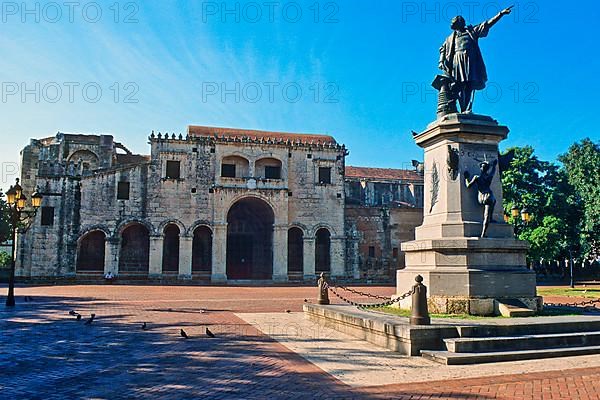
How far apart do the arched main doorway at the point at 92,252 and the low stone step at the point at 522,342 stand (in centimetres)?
3255

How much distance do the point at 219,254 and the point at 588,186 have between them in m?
28.3

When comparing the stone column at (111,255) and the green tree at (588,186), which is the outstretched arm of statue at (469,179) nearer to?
the green tree at (588,186)

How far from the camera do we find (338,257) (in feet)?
127

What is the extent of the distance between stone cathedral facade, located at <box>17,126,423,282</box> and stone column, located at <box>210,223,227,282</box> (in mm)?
78

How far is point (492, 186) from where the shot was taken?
10961 mm

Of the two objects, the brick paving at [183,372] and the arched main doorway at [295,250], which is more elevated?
the arched main doorway at [295,250]

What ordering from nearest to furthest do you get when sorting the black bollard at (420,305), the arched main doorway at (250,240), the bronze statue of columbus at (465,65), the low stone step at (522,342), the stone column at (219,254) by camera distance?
the low stone step at (522,342), the black bollard at (420,305), the bronze statue of columbus at (465,65), the stone column at (219,254), the arched main doorway at (250,240)

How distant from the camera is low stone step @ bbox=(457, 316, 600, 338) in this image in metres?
8.32

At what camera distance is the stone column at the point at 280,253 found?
37438mm

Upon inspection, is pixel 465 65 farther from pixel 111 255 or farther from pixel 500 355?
pixel 111 255

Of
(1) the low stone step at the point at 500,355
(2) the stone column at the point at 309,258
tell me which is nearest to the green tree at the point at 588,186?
(2) the stone column at the point at 309,258

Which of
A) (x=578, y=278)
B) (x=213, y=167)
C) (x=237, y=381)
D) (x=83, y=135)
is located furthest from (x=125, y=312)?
(x=578, y=278)

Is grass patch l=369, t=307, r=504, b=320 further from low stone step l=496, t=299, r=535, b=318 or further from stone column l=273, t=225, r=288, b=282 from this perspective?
stone column l=273, t=225, r=288, b=282

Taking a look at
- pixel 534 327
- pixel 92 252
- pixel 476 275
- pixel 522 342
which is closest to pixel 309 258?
pixel 92 252
